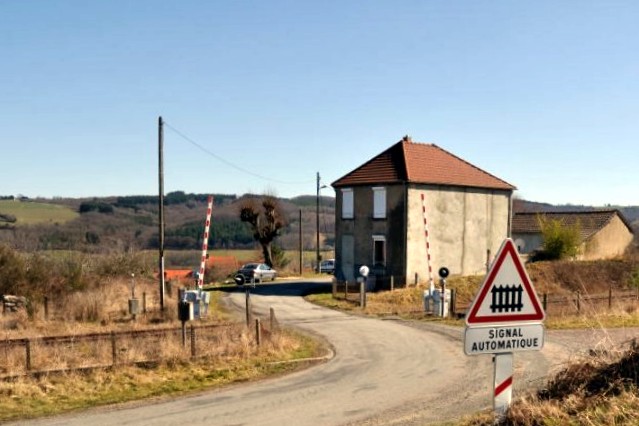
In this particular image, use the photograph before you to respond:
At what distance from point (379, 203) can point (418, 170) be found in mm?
2966

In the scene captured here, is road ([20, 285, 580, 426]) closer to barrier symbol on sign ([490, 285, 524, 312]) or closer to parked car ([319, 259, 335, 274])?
barrier symbol on sign ([490, 285, 524, 312])

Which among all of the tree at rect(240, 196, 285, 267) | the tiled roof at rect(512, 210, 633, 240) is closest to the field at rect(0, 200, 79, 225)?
the tree at rect(240, 196, 285, 267)

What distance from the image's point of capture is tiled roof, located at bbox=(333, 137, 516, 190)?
108ft

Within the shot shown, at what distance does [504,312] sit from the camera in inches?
215

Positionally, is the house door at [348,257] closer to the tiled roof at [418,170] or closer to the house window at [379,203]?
the house window at [379,203]

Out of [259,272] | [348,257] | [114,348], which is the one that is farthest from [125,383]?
[259,272]

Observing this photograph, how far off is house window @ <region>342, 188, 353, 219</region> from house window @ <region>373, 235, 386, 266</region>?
2.36m

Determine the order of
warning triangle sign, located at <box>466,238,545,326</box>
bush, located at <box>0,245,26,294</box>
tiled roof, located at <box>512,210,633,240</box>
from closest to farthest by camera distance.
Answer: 1. warning triangle sign, located at <box>466,238,545,326</box>
2. bush, located at <box>0,245,26,294</box>
3. tiled roof, located at <box>512,210,633,240</box>

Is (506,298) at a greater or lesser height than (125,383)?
greater

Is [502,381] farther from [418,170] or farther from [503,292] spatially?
[418,170]

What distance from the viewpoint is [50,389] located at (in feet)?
40.1

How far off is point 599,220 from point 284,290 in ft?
96.9

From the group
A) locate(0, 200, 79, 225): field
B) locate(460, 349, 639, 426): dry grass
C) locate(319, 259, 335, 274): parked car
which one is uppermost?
locate(0, 200, 79, 225): field

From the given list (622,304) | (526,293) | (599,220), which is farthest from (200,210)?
(526,293)
